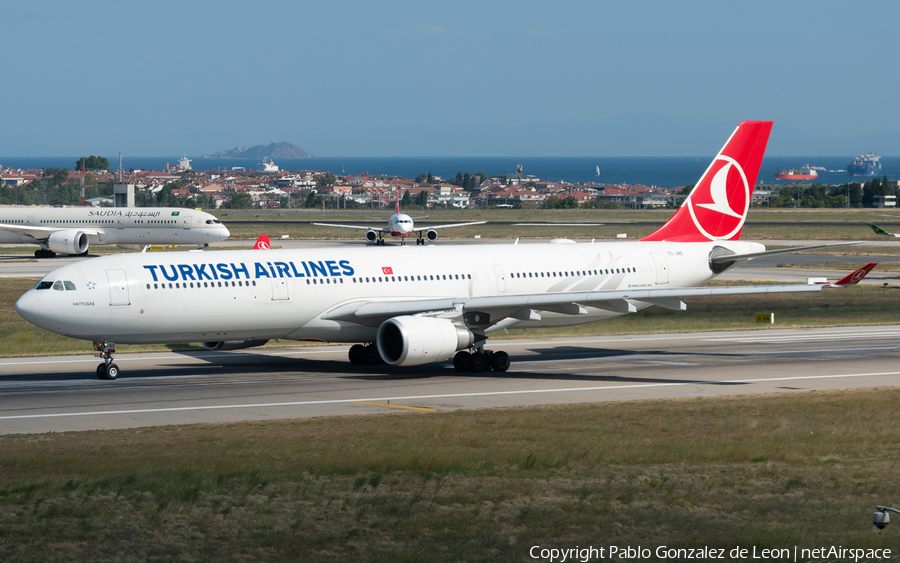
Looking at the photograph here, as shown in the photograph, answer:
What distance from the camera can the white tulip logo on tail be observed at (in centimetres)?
4262

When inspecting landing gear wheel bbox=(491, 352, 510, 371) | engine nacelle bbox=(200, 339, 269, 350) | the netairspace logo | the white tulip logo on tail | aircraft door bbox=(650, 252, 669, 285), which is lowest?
landing gear wheel bbox=(491, 352, 510, 371)

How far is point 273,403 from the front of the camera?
29.0 m

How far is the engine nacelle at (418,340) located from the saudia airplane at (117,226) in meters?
61.5

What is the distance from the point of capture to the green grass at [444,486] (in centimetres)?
Result: 1455

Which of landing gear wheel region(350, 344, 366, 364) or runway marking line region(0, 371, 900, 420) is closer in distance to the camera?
runway marking line region(0, 371, 900, 420)

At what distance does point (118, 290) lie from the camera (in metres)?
31.3

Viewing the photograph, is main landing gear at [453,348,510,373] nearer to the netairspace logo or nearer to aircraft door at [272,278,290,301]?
aircraft door at [272,278,290,301]

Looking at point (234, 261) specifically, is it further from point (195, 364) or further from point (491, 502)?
point (491, 502)

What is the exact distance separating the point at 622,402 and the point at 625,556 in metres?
15.7

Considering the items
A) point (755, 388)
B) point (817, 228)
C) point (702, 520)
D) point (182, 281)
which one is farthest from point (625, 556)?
point (817, 228)

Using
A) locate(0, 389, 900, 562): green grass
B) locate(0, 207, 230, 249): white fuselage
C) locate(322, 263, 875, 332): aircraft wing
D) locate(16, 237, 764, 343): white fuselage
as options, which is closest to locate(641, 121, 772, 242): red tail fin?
locate(16, 237, 764, 343): white fuselage

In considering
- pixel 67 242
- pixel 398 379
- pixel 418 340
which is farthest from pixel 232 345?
pixel 67 242

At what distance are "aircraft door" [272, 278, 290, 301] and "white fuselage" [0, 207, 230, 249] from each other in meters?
59.8

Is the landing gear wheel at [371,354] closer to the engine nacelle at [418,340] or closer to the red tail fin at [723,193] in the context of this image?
the engine nacelle at [418,340]
